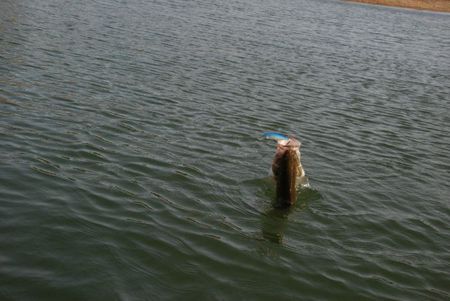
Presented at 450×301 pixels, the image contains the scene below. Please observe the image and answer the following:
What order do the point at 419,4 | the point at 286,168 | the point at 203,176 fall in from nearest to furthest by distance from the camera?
the point at 286,168 → the point at 203,176 → the point at 419,4

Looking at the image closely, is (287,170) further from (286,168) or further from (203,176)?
(203,176)

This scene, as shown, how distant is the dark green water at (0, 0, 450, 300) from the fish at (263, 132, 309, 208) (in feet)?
1.21

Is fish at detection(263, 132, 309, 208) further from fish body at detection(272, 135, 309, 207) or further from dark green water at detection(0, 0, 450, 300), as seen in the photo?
dark green water at detection(0, 0, 450, 300)

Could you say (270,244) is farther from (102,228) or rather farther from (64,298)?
(64,298)

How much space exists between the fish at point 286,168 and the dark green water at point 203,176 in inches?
14.6

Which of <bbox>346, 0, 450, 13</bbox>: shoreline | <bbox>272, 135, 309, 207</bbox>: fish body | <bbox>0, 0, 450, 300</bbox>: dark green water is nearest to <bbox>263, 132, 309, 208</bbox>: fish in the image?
<bbox>272, 135, 309, 207</bbox>: fish body

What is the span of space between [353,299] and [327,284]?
1.50ft

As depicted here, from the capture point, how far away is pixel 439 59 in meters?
33.3

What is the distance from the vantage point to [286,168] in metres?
9.70

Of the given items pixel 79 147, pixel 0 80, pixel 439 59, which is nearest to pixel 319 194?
pixel 79 147

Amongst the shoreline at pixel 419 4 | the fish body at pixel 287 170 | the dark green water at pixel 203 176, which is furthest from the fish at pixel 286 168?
the shoreline at pixel 419 4

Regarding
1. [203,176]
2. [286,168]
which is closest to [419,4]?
[203,176]

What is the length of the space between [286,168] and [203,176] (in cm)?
215

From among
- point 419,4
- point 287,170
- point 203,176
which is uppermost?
point 419,4
